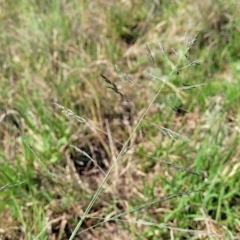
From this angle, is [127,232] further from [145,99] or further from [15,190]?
[145,99]

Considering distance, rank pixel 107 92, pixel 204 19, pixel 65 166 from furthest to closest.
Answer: pixel 204 19, pixel 107 92, pixel 65 166

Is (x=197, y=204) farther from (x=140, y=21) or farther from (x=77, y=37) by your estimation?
(x=140, y=21)

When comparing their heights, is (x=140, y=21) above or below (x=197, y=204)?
above

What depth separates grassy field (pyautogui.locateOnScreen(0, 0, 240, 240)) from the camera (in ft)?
5.21

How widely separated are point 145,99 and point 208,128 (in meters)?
0.34

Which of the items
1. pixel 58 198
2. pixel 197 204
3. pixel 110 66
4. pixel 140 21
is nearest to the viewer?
pixel 197 204

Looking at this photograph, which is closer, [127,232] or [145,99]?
[127,232]

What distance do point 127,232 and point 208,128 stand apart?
1.72 ft

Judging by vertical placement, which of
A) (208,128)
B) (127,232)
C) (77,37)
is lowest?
(127,232)

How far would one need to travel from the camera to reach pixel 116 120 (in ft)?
6.59

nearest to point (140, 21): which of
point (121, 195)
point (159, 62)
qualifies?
point (159, 62)

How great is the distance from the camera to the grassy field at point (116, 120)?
5.21ft

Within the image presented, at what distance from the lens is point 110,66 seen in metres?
2.19

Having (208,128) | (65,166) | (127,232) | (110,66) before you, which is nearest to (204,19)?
(110,66)
